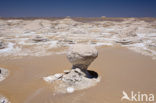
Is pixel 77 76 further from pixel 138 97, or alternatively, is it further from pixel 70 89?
pixel 138 97

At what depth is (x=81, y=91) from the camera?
490 cm

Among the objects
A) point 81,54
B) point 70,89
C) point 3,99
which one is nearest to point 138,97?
point 70,89

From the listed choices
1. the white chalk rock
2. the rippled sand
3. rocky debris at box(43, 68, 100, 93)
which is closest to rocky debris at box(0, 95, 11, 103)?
rocky debris at box(43, 68, 100, 93)

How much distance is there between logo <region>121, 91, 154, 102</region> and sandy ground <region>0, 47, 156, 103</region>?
19 cm

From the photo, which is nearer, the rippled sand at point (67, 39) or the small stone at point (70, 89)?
→ the small stone at point (70, 89)

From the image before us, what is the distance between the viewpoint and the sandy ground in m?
4.63

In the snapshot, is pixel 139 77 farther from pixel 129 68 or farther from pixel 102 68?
pixel 102 68

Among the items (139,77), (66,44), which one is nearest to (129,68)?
(139,77)

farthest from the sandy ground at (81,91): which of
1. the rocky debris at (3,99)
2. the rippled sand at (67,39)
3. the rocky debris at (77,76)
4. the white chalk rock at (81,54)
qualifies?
the rippled sand at (67,39)

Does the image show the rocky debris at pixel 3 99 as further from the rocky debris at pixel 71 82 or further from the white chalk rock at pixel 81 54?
the white chalk rock at pixel 81 54

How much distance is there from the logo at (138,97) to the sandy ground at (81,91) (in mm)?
193

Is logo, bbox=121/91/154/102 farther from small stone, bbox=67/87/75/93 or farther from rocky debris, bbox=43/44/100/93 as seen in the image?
small stone, bbox=67/87/75/93

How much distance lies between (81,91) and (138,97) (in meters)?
2.01

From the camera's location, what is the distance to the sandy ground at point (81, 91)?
463 cm
